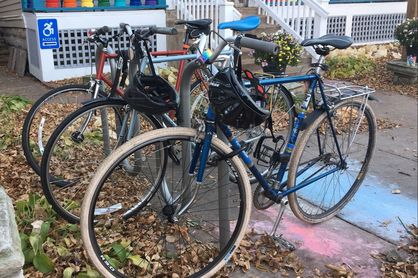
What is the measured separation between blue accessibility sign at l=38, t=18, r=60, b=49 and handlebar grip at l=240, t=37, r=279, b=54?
17.7 ft

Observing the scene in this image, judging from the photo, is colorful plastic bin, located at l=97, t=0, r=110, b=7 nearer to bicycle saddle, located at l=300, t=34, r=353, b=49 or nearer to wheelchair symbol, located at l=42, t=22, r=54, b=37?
wheelchair symbol, located at l=42, t=22, r=54, b=37

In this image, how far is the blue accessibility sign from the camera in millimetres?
7004

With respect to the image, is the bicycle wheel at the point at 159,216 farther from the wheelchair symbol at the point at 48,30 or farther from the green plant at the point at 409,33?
the green plant at the point at 409,33

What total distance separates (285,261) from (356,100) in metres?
1.27

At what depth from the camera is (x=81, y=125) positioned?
128 inches

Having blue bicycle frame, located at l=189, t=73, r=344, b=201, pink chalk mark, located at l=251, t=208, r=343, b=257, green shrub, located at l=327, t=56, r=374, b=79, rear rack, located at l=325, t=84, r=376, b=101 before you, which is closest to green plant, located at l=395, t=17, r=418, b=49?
green shrub, located at l=327, t=56, r=374, b=79

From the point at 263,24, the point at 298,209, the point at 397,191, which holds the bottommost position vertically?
the point at 397,191

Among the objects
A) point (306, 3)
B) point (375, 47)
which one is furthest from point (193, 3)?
point (375, 47)

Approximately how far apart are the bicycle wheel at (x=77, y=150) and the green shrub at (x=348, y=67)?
5393 millimetres

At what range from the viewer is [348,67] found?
28.4 ft

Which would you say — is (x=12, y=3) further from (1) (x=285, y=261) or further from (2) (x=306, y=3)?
(1) (x=285, y=261)

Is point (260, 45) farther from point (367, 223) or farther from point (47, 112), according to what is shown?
point (47, 112)

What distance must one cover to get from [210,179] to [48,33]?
451 centimetres

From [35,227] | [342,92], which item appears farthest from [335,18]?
[35,227]
